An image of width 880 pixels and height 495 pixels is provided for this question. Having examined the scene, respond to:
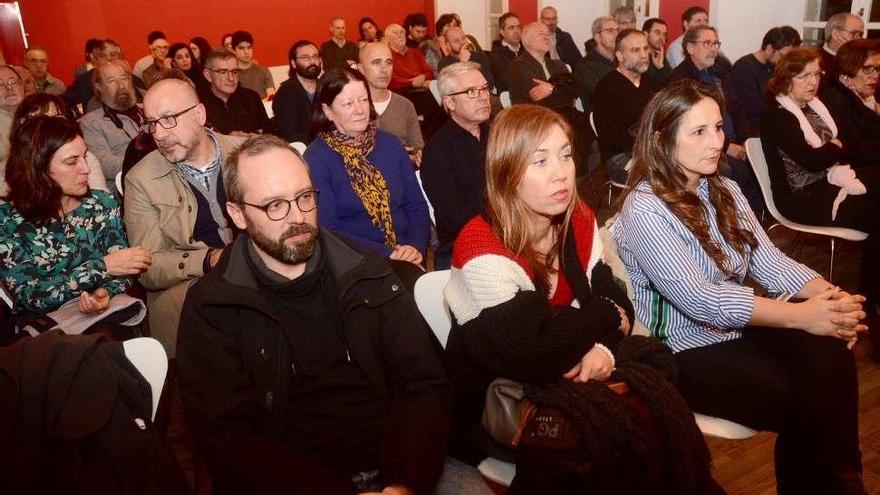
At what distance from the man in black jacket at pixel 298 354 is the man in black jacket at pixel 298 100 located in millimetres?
3419

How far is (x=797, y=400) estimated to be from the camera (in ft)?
6.13

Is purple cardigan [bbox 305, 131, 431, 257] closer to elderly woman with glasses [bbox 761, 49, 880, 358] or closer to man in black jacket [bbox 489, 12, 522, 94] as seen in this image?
elderly woman with glasses [bbox 761, 49, 880, 358]

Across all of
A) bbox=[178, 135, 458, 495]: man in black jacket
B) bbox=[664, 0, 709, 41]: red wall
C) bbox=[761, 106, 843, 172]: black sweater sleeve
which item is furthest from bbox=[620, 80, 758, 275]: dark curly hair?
bbox=[664, 0, 709, 41]: red wall

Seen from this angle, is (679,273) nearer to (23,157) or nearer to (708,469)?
(708,469)

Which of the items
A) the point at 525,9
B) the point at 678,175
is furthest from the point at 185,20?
the point at 678,175

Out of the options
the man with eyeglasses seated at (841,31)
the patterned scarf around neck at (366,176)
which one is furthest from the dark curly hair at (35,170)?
the man with eyeglasses seated at (841,31)

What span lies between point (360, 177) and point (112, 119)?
2.21 m

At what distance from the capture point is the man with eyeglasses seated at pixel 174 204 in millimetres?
2631

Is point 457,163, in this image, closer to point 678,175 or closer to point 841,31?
point 678,175

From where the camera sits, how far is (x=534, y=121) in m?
1.82

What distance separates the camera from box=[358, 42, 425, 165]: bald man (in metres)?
4.33

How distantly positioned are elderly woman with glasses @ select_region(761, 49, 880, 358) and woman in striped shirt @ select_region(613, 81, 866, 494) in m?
1.46

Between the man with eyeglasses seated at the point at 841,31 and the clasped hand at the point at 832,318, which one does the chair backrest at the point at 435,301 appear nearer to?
the clasped hand at the point at 832,318

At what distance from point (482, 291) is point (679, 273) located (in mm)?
714
